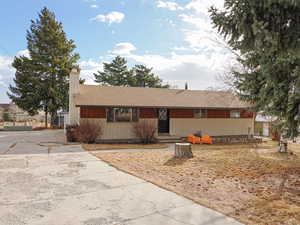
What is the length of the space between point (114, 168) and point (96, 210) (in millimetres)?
3172

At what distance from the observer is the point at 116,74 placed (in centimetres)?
3447

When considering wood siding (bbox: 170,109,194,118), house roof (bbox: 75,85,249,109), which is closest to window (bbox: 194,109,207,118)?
wood siding (bbox: 170,109,194,118)

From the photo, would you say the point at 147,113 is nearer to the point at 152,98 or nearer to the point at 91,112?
the point at 152,98

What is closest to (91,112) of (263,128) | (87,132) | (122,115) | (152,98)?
(87,132)

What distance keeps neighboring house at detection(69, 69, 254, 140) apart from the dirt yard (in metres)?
5.43

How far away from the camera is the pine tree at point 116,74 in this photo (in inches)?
1345

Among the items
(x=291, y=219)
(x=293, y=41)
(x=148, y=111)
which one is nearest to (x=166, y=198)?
(x=291, y=219)

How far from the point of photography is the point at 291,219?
357cm

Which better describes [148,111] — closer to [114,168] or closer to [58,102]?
[114,168]

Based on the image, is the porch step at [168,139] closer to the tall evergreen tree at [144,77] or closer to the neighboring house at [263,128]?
the neighboring house at [263,128]

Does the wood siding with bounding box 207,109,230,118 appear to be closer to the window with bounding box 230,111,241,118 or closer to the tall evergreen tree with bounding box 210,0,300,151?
the window with bounding box 230,111,241,118

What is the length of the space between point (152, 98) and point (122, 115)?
2608mm

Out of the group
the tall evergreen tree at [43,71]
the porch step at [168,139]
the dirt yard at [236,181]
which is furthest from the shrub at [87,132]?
the tall evergreen tree at [43,71]

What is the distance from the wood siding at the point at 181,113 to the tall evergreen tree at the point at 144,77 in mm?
19620
